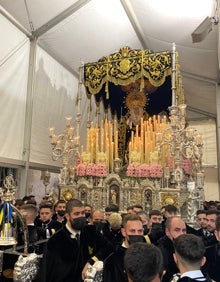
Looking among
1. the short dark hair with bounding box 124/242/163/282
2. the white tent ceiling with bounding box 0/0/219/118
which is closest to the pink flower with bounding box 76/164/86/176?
the white tent ceiling with bounding box 0/0/219/118

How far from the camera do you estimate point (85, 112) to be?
479 inches

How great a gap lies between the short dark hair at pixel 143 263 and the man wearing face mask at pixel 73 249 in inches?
40.1

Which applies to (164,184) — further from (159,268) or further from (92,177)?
(159,268)

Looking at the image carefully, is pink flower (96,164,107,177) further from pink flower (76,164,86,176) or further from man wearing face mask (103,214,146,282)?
man wearing face mask (103,214,146,282)

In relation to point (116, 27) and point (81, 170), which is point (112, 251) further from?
point (116, 27)

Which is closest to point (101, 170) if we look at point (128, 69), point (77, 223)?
point (128, 69)

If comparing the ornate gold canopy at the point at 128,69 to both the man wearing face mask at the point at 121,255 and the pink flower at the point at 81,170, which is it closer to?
the pink flower at the point at 81,170

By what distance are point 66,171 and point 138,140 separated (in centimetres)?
211

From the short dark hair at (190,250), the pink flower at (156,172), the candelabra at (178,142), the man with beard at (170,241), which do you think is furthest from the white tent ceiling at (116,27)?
the short dark hair at (190,250)

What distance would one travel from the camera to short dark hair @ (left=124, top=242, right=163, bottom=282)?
1.46 m

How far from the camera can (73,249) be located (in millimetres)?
2660

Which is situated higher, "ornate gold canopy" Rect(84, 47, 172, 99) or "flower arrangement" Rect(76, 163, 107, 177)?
"ornate gold canopy" Rect(84, 47, 172, 99)

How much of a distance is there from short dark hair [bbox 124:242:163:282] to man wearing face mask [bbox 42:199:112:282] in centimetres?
102

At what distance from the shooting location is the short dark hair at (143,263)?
1.46 metres
